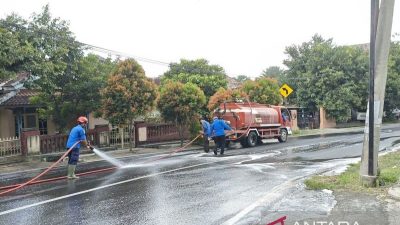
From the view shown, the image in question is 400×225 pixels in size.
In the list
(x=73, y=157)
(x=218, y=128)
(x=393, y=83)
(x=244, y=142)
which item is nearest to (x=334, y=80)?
(x=393, y=83)

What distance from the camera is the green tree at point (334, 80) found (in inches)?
1543

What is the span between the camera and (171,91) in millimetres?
23156

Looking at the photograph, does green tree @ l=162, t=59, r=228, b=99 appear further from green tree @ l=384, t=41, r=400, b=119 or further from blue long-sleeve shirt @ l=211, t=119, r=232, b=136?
green tree @ l=384, t=41, r=400, b=119

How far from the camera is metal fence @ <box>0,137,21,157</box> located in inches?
743

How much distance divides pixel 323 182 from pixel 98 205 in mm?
4867

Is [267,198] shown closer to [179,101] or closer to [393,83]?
[179,101]

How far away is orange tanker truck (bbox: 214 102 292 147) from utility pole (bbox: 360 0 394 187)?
13640 millimetres

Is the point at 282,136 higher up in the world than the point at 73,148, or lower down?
lower down

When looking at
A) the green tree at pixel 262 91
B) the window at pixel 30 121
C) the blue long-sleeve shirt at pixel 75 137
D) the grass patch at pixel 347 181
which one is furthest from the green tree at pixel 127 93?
the grass patch at pixel 347 181

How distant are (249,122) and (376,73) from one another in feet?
47.5

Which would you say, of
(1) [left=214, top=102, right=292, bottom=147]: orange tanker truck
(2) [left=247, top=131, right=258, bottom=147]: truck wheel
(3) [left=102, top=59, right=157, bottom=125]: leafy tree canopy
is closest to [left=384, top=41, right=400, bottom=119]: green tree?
(1) [left=214, top=102, right=292, bottom=147]: orange tanker truck

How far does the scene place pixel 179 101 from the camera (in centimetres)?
2309

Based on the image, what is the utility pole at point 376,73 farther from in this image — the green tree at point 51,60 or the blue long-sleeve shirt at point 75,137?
the green tree at point 51,60

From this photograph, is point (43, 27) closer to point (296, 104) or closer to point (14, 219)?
point (14, 219)
